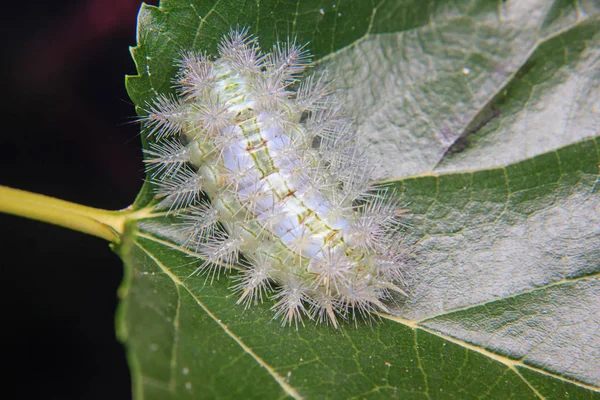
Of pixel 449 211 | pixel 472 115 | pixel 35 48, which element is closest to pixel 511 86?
pixel 472 115

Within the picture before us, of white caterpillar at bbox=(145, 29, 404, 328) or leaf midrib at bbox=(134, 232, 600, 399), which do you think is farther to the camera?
white caterpillar at bbox=(145, 29, 404, 328)

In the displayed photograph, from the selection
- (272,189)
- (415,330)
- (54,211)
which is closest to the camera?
(54,211)

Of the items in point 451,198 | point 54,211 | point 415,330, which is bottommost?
point 415,330

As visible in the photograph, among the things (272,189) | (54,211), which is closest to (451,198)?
(272,189)

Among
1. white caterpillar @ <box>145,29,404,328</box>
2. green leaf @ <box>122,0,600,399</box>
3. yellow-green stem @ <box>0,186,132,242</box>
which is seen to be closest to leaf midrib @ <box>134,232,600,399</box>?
green leaf @ <box>122,0,600,399</box>

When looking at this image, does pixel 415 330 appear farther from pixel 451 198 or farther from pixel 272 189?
pixel 272 189

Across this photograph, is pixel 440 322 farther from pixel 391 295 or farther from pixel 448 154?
pixel 448 154

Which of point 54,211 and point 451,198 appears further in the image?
point 451,198

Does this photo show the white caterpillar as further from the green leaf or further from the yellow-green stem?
the yellow-green stem

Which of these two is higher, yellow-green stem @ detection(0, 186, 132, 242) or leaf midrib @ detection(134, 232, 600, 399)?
yellow-green stem @ detection(0, 186, 132, 242)
